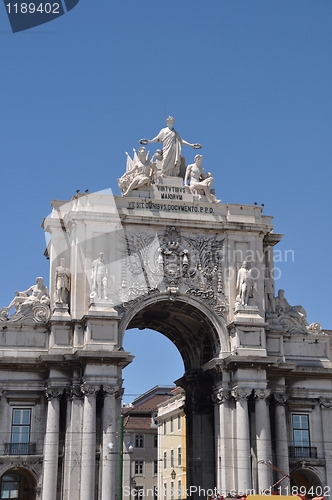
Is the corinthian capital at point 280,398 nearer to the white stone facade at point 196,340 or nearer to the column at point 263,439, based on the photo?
the white stone facade at point 196,340

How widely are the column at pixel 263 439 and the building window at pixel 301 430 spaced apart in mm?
2843

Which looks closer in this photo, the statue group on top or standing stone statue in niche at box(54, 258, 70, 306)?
standing stone statue in niche at box(54, 258, 70, 306)

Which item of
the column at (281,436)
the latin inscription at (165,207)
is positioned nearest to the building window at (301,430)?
the column at (281,436)

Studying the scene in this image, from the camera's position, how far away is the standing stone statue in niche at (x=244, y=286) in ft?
148

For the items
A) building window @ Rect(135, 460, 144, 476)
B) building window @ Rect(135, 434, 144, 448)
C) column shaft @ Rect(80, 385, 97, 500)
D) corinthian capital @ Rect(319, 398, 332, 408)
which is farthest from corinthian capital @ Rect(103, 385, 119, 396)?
building window @ Rect(135, 434, 144, 448)

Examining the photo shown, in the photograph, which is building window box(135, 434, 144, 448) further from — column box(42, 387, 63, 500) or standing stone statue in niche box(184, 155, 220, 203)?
column box(42, 387, 63, 500)

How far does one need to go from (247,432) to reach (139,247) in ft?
34.9

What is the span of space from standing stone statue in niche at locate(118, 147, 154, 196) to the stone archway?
19.5 feet

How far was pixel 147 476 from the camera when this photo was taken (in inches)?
2987

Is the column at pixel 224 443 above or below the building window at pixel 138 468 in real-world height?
below

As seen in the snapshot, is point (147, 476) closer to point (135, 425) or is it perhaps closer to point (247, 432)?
point (135, 425)

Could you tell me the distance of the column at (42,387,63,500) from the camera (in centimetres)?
4125

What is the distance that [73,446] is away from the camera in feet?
137

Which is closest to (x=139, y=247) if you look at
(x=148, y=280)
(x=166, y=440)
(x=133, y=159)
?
(x=148, y=280)
